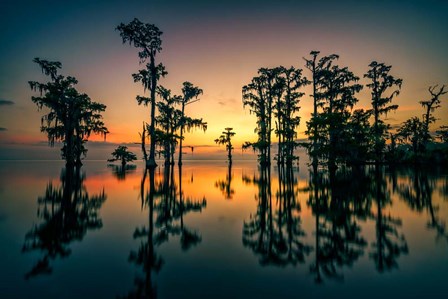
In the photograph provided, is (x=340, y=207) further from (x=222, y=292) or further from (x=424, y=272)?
(x=222, y=292)

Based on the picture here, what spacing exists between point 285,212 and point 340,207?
2.33 m

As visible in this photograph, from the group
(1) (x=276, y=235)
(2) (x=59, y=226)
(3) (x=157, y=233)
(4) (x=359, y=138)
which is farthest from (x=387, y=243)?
(4) (x=359, y=138)

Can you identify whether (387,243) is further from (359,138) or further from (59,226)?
(359,138)

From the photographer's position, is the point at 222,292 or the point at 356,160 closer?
the point at 222,292

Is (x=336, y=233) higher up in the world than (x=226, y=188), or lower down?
higher up

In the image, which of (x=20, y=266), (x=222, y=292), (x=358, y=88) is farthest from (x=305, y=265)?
(x=358, y=88)

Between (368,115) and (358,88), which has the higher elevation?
(358,88)

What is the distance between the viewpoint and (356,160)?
35875 mm

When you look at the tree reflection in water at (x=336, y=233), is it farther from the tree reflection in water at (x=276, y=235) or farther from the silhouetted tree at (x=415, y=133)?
the silhouetted tree at (x=415, y=133)

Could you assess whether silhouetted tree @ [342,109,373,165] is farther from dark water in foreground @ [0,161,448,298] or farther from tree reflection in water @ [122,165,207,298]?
tree reflection in water @ [122,165,207,298]

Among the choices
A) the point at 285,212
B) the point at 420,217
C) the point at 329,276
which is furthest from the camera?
the point at 285,212

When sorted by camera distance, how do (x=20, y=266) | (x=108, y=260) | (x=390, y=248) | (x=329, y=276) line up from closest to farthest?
1. (x=329, y=276)
2. (x=20, y=266)
3. (x=108, y=260)
4. (x=390, y=248)

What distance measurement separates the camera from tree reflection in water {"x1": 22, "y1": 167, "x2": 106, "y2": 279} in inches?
191

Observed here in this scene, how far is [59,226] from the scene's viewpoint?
22.4 feet
